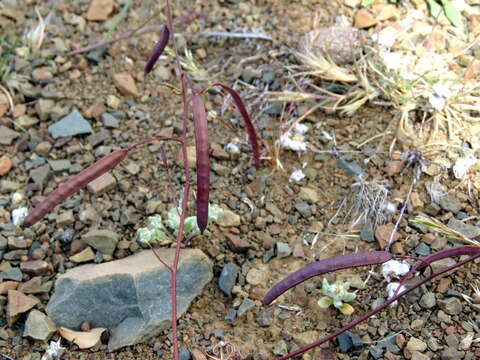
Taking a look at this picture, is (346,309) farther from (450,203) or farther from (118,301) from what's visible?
(118,301)

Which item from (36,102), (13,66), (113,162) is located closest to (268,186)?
(113,162)

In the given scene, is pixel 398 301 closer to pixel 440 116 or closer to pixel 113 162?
pixel 440 116

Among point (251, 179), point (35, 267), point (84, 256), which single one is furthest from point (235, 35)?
point (35, 267)

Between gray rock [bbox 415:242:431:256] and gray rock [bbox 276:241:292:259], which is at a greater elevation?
gray rock [bbox 415:242:431:256]

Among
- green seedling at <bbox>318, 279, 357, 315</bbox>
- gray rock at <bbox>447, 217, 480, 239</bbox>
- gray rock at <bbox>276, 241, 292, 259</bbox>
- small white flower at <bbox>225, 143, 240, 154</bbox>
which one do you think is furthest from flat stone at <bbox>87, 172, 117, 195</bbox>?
gray rock at <bbox>447, 217, 480, 239</bbox>

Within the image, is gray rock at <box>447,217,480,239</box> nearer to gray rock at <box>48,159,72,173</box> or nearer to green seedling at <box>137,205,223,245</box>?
green seedling at <box>137,205,223,245</box>
